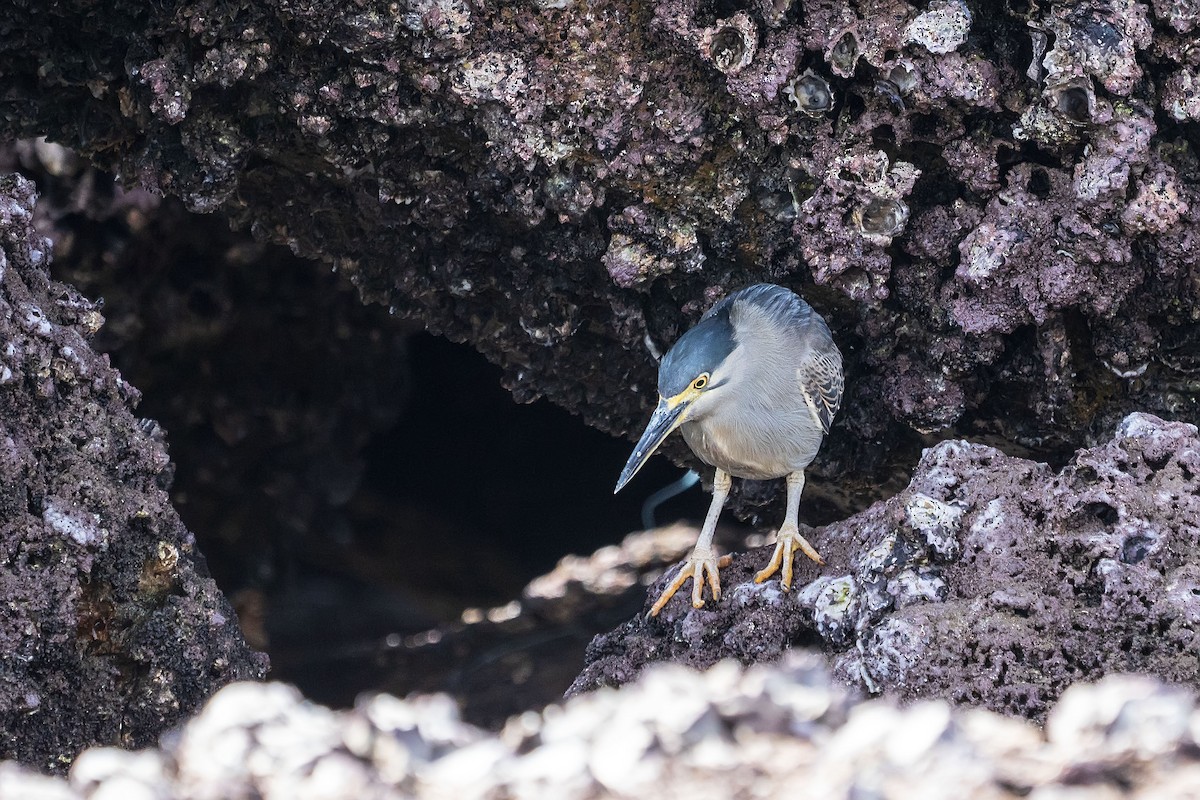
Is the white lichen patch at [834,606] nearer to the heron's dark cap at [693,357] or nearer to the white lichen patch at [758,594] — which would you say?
the white lichen patch at [758,594]

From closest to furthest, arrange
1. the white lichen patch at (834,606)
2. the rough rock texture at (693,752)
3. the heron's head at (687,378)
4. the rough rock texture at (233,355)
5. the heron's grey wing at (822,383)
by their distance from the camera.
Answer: the rough rock texture at (693,752)
the white lichen patch at (834,606)
the heron's head at (687,378)
the heron's grey wing at (822,383)
the rough rock texture at (233,355)

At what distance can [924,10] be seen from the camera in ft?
10.1

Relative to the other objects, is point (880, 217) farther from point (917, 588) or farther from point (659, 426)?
point (917, 588)

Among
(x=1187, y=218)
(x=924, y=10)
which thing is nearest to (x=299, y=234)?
(x=924, y=10)

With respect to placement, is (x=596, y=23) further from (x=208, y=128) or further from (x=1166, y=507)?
(x=1166, y=507)

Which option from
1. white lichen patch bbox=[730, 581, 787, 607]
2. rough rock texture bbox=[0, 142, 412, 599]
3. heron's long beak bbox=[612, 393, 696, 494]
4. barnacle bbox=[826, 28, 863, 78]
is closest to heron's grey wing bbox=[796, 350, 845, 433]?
heron's long beak bbox=[612, 393, 696, 494]

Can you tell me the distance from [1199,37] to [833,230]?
42.0 inches

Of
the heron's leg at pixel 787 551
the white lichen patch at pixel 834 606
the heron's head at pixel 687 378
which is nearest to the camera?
the white lichen patch at pixel 834 606

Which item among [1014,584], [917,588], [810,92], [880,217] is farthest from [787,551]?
[810,92]

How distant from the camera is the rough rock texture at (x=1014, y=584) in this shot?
2355 millimetres

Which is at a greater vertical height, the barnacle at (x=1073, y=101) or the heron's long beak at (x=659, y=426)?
the barnacle at (x=1073, y=101)

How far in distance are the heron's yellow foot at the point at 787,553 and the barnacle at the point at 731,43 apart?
4.47ft

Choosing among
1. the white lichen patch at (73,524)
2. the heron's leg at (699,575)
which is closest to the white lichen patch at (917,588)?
the heron's leg at (699,575)

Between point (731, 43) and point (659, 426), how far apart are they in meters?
1.12
